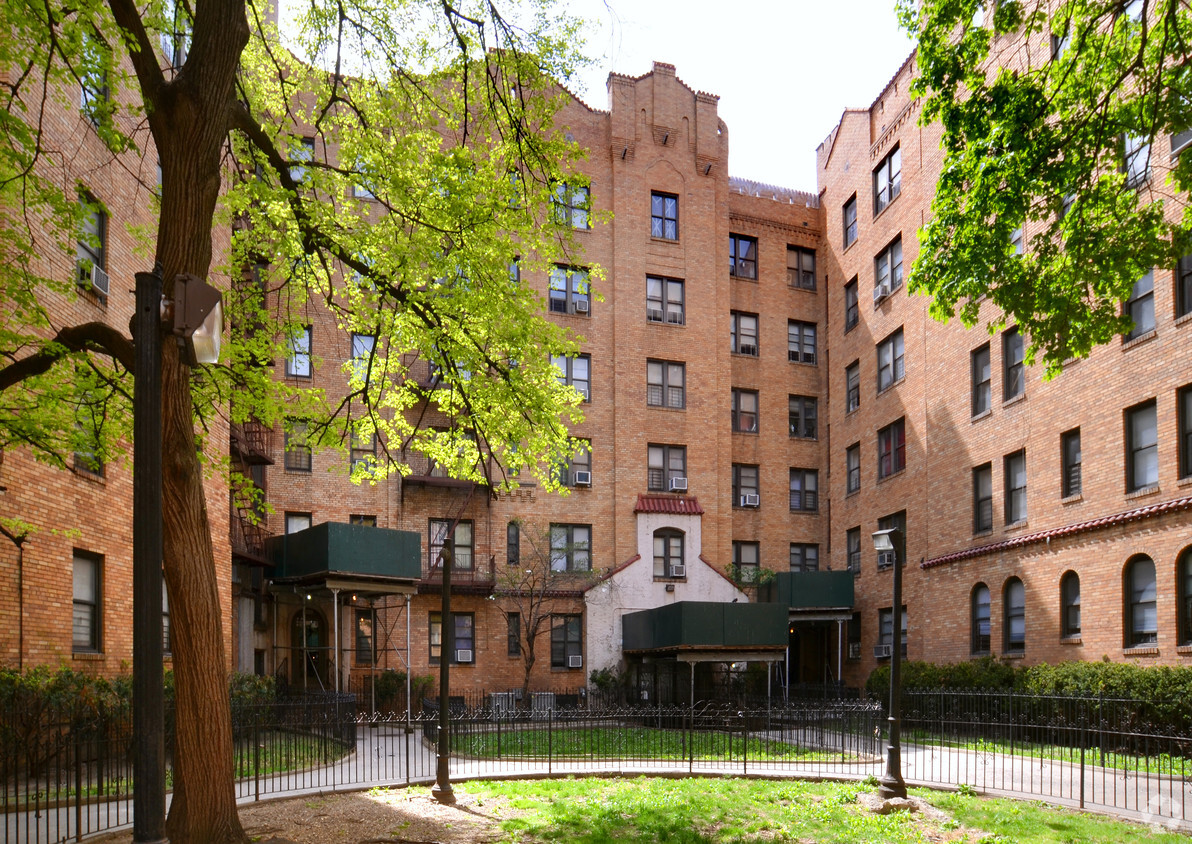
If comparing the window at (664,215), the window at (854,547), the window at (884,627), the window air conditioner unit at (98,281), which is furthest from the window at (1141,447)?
the window air conditioner unit at (98,281)

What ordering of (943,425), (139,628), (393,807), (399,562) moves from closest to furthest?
(139,628) → (393,807) → (399,562) → (943,425)

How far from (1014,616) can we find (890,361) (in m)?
11.4

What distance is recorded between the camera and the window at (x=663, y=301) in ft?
121

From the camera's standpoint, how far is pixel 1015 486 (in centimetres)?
2653

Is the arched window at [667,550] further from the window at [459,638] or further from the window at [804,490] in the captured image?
the window at [459,638]

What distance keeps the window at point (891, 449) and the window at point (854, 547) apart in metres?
2.86

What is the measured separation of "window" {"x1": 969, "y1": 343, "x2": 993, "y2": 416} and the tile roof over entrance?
11.0 m

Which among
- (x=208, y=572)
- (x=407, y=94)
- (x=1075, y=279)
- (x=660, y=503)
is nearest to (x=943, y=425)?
(x=660, y=503)

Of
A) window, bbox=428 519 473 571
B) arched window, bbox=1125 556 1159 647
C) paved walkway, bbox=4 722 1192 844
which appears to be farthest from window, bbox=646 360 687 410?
arched window, bbox=1125 556 1159 647

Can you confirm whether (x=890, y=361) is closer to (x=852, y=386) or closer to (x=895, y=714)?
(x=852, y=386)

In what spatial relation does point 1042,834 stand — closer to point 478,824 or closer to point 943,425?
point 478,824

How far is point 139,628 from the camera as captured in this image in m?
5.79

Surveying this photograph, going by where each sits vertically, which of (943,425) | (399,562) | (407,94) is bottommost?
(399,562)

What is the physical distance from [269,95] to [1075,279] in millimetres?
12929
